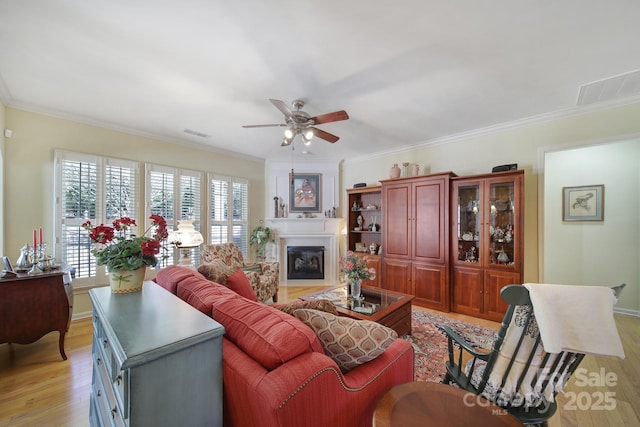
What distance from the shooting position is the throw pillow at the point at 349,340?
1.15 meters

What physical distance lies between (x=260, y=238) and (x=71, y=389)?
336 cm

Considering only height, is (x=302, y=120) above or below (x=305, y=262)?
above

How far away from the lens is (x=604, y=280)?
3.67 metres

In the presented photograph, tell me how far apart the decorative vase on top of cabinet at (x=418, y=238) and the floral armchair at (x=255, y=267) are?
191cm

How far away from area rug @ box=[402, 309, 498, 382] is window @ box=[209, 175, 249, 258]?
3.60 m

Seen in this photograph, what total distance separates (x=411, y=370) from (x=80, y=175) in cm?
446

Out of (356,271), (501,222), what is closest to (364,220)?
(501,222)

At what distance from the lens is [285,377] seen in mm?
851

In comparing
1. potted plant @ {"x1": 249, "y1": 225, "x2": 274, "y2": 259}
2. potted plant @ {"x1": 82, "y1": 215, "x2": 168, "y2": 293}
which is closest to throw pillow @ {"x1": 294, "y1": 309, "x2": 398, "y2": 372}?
potted plant @ {"x1": 82, "y1": 215, "x2": 168, "y2": 293}

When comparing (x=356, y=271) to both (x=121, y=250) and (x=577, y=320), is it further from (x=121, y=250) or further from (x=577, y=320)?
(x=121, y=250)

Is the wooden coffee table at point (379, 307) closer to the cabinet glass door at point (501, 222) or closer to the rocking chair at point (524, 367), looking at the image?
the rocking chair at point (524, 367)

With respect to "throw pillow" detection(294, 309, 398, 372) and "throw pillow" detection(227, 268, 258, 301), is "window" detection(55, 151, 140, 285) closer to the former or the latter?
"throw pillow" detection(227, 268, 258, 301)

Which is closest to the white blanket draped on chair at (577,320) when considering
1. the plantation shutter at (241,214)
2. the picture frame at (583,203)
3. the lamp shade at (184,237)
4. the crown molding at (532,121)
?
the crown molding at (532,121)

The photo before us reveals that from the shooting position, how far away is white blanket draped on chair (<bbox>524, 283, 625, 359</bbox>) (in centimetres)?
112
